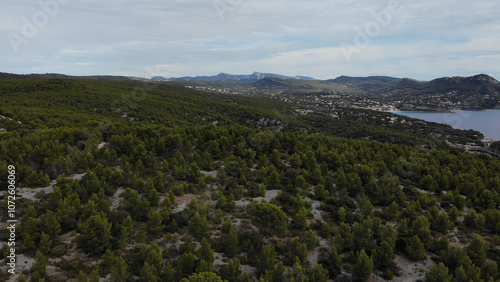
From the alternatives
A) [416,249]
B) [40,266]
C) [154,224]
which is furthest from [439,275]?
[40,266]

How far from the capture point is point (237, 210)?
77.4ft

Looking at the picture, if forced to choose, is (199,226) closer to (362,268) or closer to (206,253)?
(206,253)

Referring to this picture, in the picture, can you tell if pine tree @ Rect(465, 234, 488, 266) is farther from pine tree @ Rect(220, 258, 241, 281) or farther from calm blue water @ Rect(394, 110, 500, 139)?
calm blue water @ Rect(394, 110, 500, 139)

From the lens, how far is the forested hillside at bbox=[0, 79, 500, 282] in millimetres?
16500

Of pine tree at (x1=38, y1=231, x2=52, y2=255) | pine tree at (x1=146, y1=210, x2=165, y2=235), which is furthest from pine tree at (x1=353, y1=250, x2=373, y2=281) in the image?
pine tree at (x1=38, y1=231, x2=52, y2=255)

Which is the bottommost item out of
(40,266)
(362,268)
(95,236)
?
(362,268)

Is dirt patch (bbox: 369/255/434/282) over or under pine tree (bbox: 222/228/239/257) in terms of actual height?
under

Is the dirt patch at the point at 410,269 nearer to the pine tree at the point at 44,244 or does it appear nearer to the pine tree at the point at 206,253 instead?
the pine tree at the point at 206,253

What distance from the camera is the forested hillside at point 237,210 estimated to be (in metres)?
16.5

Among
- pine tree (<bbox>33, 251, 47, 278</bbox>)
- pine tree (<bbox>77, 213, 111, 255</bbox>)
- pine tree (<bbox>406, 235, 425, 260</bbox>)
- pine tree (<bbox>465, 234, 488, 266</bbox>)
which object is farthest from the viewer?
pine tree (<bbox>406, 235, 425, 260</bbox>)

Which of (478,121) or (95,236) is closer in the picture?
(95,236)

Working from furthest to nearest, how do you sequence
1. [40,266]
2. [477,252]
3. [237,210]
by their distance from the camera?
1. [237,210]
2. [477,252]
3. [40,266]

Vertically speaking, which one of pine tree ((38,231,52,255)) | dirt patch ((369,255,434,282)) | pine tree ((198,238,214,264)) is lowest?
dirt patch ((369,255,434,282))

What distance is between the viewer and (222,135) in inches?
1421
